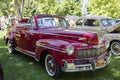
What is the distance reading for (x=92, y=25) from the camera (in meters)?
11.8

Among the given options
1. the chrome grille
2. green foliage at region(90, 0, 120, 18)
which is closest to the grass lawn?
the chrome grille

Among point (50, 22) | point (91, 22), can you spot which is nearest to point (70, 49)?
point (50, 22)

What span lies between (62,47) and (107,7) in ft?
57.9

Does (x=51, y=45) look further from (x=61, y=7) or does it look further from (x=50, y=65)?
(x=61, y=7)

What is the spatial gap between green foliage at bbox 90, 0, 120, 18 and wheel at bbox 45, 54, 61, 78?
1662 cm

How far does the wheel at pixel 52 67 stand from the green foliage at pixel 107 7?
1662 centimetres

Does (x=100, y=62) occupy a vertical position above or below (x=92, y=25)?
below

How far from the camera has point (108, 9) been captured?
22.6 metres

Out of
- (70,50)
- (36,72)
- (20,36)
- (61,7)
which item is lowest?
(36,72)

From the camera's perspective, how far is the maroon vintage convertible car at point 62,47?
5809 millimetres

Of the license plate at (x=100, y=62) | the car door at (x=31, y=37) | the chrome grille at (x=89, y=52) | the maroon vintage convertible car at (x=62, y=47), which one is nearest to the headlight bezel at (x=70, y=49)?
the maroon vintage convertible car at (x=62, y=47)

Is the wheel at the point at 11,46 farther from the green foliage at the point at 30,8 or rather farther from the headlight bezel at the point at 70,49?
the green foliage at the point at 30,8

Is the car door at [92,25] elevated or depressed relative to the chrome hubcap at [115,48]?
elevated

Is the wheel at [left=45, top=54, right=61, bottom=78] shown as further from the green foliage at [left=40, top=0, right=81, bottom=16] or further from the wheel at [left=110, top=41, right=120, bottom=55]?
the green foliage at [left=40, top=0, right=81, bottom=16]
